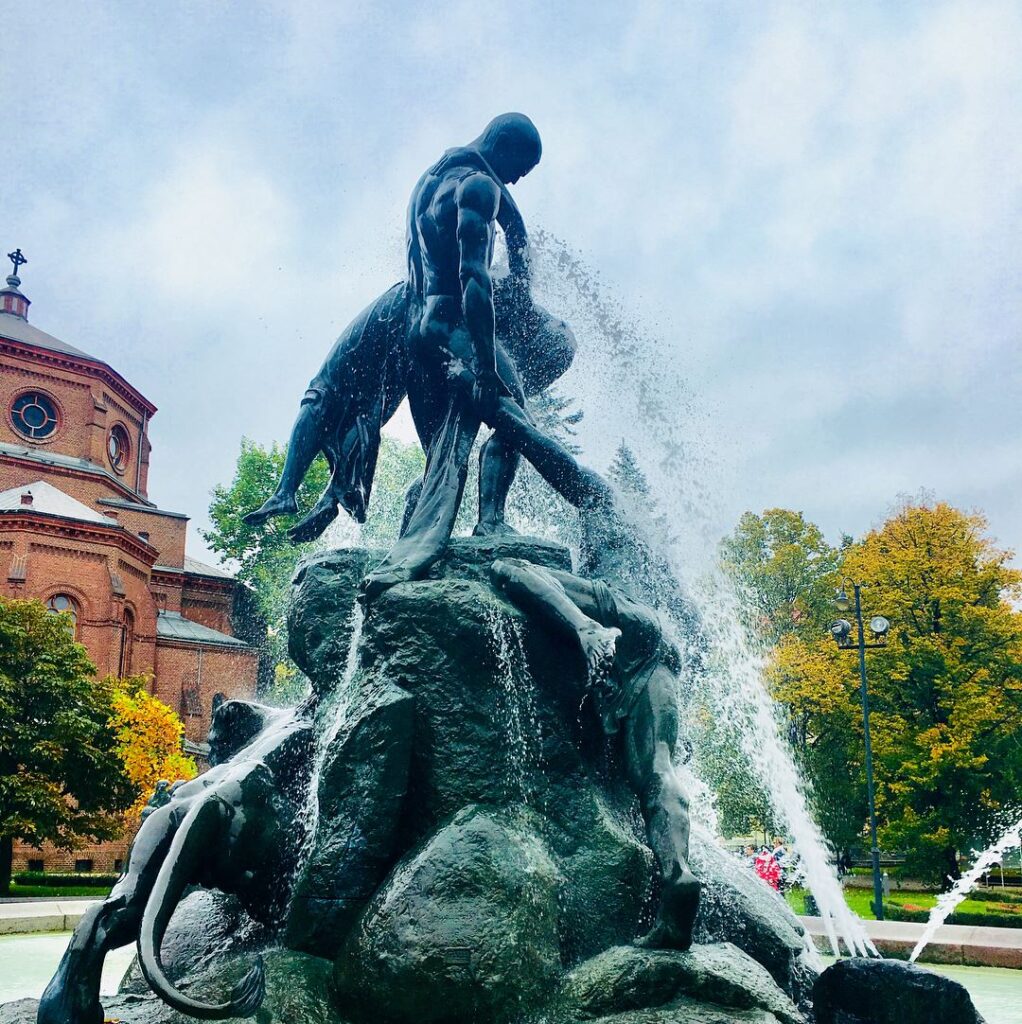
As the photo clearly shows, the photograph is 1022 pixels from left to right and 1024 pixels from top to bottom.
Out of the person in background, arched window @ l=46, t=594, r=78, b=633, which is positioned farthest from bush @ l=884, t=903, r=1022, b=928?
arched window @ l=46, t=594, r=78, b=633

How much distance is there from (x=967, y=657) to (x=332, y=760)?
81.1ft

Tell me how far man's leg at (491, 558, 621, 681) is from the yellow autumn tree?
82.1ft

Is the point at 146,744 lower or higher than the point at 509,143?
higher

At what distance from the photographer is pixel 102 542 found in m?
40.8

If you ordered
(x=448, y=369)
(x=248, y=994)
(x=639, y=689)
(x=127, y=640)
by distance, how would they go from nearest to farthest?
(x=248, y=994) → (x=639, y=689) → (x=448, y=369) → (x=127, y=640)

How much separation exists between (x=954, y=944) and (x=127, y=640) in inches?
1508

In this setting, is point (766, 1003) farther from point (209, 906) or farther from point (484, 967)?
point (209, 906)

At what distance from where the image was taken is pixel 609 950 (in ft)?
16.1

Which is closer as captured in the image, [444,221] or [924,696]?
[444,221]

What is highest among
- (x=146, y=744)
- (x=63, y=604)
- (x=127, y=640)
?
(x=63, y=604)

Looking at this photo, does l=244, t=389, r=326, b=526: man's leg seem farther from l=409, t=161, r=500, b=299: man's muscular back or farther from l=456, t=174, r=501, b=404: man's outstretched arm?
l=456, t=174, r=501, b=404: man's outstretched arm

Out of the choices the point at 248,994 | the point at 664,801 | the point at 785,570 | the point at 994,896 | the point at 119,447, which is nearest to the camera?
the point at 248,994

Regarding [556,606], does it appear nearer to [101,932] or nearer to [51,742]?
[101,932]

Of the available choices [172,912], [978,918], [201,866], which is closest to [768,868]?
[978,918]
